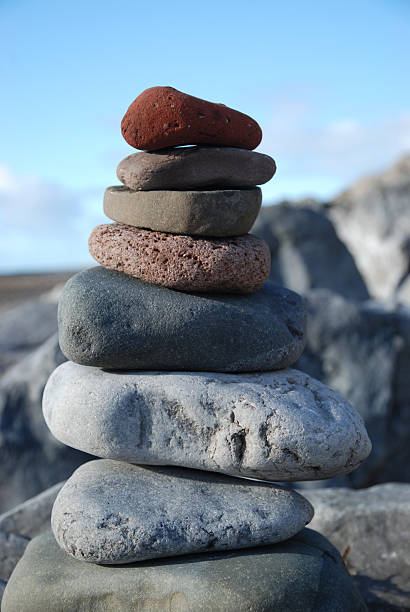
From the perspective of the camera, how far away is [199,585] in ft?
11.2

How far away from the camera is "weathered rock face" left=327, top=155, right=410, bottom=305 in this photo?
15.7 m

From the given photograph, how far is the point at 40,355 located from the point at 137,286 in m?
3.25

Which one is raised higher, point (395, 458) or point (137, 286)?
point (137, 286)

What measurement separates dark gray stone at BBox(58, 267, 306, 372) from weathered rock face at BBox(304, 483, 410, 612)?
178 cm

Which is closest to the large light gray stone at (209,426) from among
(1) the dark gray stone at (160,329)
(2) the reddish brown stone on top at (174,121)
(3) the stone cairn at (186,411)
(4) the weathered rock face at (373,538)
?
(3) the stone cairn at (186,411)

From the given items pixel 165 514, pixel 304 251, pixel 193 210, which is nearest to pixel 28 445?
pixel 165 514

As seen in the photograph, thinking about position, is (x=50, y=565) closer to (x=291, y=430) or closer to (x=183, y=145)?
(x=291, y=430)

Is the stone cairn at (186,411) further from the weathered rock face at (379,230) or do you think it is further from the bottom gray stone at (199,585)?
the weathered rock face at (379,230)

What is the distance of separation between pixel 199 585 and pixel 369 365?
15.7 feet

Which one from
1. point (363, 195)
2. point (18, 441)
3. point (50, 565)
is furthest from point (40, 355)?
point (363, 195)

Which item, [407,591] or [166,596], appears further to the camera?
[407,591]

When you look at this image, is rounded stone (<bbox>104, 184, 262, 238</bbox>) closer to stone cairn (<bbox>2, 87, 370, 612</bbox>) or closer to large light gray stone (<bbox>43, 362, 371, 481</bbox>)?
stone cairn (<bbox>2, 87, 370, 612</bbox>)

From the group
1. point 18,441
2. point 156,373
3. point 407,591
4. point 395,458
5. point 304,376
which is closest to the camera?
point 156,373

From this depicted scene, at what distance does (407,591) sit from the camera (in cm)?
465
